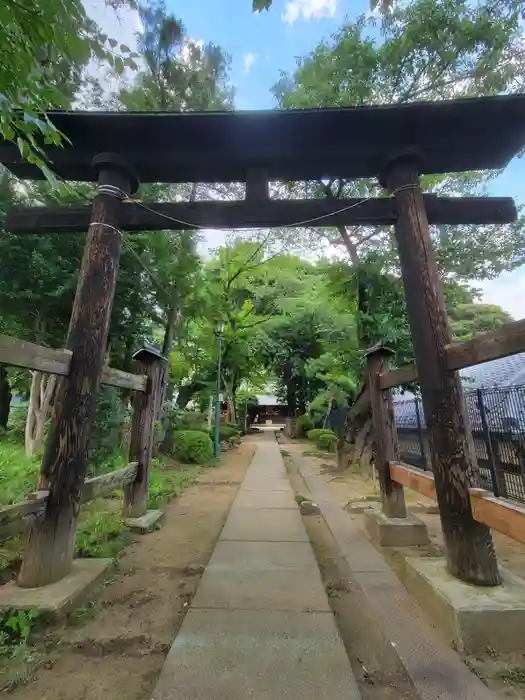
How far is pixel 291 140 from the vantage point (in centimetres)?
307

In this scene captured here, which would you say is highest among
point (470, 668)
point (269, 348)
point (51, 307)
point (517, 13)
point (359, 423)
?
point (517, 13)

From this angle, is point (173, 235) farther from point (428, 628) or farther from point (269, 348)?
point (269, 348)

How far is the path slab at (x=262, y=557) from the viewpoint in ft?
8.85

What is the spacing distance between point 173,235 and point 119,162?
5572 millimetres

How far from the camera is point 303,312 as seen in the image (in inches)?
626

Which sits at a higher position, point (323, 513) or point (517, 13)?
point (517, 13)

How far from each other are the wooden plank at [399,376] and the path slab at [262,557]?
1748 mm

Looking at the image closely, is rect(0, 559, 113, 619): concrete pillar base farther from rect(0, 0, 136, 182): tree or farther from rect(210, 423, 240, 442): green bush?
rect(210, 423, 240, 442): green bush

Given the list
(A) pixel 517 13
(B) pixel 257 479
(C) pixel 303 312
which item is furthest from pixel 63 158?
(C) pixel 303 312

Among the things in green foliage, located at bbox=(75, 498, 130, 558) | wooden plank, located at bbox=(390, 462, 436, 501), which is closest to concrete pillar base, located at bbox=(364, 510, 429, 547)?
wooden plank, located at bbox=(390, 462, 436, 501)

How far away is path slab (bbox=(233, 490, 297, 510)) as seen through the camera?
15.4 ft

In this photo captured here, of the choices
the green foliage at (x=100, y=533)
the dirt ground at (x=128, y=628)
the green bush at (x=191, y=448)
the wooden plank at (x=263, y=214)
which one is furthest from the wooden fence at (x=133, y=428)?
the green bush at (x=191, y=448)

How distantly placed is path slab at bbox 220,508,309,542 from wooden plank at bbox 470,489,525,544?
1.72m

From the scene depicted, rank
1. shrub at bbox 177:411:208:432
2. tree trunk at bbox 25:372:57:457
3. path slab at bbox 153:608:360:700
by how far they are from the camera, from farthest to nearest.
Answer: shrub at bbox 177:411:208:432 → tree trunk at bbox 25:372:57:457 → path slab at bbox 153:608:360:700
